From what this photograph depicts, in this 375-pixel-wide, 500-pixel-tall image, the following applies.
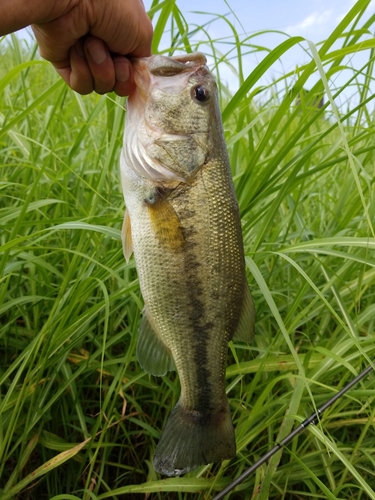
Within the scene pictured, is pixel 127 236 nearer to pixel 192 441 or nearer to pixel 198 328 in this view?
pixel 198 328

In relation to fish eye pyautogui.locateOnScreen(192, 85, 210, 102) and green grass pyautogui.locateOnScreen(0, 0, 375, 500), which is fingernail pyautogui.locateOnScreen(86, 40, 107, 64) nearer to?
green grass pyautogui.locateOnScreen(0, 0, 375, 500)

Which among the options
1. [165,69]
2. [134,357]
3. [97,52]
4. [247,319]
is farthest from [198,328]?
[97,52]

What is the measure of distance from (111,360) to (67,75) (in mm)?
981

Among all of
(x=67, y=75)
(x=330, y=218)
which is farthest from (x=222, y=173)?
(x=330, y=218)

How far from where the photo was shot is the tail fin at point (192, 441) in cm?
136

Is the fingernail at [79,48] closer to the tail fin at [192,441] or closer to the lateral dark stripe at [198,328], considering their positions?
the lateral dark stripe at [198,328]

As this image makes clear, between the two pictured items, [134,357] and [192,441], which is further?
[134,357]

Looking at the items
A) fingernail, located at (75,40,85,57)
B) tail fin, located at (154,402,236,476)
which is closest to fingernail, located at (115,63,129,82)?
fingernail, located at (75,40,85,57)

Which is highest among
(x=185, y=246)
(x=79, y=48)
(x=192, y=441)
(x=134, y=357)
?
(x=79, y=48)

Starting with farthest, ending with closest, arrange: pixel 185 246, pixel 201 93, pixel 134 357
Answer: pixel 134 357, pixel 201 93, pixel 185 246

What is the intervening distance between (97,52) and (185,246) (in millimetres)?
636

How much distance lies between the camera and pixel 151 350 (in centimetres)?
143

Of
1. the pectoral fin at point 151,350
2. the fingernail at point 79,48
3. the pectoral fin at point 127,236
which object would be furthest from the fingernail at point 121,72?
the pectoral fin at point 151,350

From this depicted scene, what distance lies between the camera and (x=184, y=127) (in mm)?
1457
